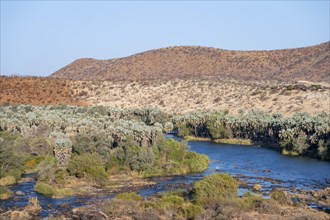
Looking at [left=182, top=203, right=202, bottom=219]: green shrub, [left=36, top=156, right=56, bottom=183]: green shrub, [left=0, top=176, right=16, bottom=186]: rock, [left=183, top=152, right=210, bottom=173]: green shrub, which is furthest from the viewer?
[left=183, top=152, right=210, bottom=173]: green shrub

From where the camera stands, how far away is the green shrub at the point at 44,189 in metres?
54.8

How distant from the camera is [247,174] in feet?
229

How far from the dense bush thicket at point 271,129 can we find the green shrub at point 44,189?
4361 centimetres

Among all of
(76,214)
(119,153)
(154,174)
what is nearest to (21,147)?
(119,153)

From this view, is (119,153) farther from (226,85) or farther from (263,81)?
(263,81)

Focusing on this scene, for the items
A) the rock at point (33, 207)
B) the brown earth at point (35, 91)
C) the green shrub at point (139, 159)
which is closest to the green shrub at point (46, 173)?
the rock at point (33, 207)

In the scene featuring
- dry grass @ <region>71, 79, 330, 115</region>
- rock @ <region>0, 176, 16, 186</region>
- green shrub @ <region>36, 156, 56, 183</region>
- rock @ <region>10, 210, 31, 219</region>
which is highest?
dry grass @ <region>71, 79, 330, 115</region>

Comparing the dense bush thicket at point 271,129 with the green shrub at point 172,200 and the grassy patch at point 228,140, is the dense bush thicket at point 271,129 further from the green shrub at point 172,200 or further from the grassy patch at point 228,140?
the green shrub at point 172,200

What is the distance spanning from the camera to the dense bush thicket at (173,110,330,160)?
84812mm

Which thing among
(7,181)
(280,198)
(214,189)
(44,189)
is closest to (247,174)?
(280,198)

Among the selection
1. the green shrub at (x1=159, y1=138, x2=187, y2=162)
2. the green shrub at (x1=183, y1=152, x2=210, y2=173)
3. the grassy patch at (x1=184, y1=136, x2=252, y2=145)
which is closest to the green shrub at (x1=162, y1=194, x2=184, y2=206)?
the green shrub at (x1=183, y1=152, x2=210, y2=173)

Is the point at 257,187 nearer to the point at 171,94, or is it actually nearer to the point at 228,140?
the point at 228,140

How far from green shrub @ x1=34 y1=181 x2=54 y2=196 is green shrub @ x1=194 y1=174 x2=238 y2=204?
49.4 feet

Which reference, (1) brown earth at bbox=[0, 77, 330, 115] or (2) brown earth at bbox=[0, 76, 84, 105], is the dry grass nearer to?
(1) brown earth at bbox=[0, 77, 330, 115]
